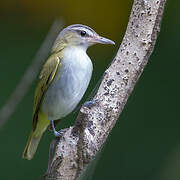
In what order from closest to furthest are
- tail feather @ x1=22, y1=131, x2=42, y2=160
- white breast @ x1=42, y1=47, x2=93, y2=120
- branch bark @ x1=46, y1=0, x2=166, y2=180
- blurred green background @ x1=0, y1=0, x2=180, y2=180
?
branch bark @ x1=46, y1=0, x2=166, y2=180, white breast @ x1=42, y1=47, x2=93, y2=120, tail feather @ x1=22, y1=131, x2=42, y2=160, blurred green background @ x1=0, y1=0, x2=180, y2=180

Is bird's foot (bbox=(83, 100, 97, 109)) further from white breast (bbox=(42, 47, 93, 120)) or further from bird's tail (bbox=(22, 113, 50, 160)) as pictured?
bird's tail (bbox=(22, 113, 50, 160))

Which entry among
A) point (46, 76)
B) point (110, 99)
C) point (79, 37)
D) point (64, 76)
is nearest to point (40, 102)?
point (46, 76)

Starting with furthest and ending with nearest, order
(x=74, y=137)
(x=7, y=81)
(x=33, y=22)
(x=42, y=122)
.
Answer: (x=33, y=22) < (x=7, y=81) < (x=42, y=122) < (x=74, y=137)

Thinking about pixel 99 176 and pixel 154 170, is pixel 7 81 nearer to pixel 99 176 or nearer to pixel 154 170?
pixel 99 176

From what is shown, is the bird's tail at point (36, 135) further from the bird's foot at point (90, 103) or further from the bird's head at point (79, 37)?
the bird's foot at point (90, 103)

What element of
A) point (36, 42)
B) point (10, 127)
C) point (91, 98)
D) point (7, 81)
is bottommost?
point (10, 127)

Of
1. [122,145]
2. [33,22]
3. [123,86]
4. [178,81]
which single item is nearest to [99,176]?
[122,145]

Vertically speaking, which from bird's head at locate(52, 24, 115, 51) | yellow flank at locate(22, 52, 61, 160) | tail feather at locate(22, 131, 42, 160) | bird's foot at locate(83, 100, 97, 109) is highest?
bird's head at locate(52, 24, 115, 51)

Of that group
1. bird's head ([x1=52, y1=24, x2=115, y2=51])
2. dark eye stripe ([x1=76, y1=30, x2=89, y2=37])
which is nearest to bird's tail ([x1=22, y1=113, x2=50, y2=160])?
bird's head ([x1=52, y1=24, x2=115, y2=51])

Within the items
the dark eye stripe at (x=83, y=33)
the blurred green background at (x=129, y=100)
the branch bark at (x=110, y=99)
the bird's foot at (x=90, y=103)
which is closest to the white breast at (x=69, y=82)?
the dark eye stripe at (x=83, y=33)
